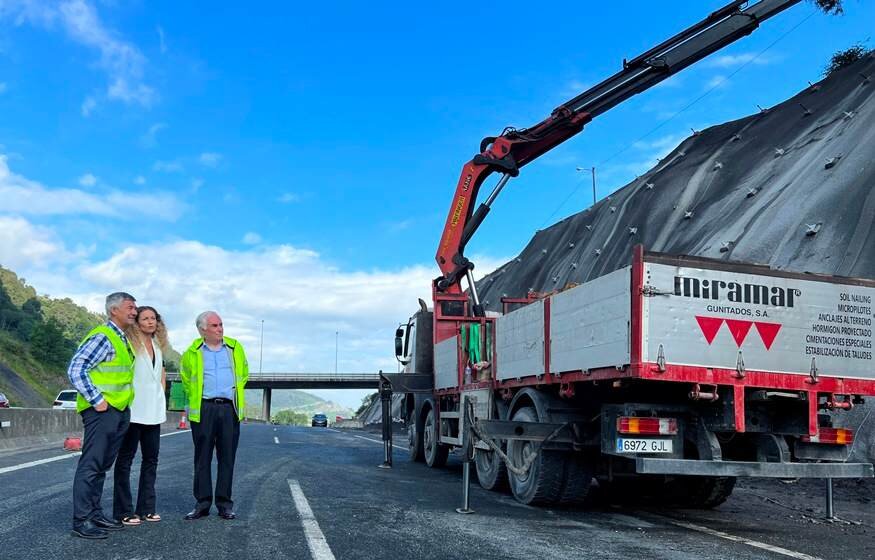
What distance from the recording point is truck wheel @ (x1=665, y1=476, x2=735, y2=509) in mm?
8633

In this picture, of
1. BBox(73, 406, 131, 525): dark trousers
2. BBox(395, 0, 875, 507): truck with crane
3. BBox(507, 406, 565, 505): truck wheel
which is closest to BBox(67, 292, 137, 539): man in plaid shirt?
BBox(73, 406, 131, 525): dark trousers

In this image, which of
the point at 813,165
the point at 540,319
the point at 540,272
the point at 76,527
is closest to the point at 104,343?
the point at 76,527

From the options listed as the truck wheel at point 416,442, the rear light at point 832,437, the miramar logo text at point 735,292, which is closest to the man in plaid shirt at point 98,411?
the miramar logo text at point 735,292

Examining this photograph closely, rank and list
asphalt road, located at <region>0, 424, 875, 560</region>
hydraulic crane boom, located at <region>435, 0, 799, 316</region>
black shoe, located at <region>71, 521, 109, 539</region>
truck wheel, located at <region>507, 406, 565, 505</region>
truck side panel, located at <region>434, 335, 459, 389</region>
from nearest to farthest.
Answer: asphalt road, located at <region>0, 424, 875, 560</region> < black shoe, located at <region>71, 521, 109, 539</region> < truck wheel, located at <region>507, 406, 565, 505</region> < truck side panel, located at <region>434, 335, 459, 389</region> < hydraulic crane boom, located at <region>435, 0, 799, 316</region>

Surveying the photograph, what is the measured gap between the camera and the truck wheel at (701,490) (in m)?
8.63

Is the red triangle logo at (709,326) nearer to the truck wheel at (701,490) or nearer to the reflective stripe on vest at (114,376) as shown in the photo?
the truck wheel at (701,490)

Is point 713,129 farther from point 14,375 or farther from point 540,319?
point 14,375

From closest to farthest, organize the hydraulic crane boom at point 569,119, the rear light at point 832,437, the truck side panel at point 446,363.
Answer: the rear light at point 832,437
the truck side panel at point 446,363
the hydraulic crane boom at point 569,119

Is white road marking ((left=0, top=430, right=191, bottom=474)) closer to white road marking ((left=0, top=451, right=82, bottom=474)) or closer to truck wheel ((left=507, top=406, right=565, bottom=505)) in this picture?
white road marking ((left=0, top=451, right=82, bottom=474))

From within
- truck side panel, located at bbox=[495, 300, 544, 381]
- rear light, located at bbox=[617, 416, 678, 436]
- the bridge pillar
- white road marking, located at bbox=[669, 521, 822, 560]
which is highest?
truck side panel, located at bbox=[495, 300, 544, 381]

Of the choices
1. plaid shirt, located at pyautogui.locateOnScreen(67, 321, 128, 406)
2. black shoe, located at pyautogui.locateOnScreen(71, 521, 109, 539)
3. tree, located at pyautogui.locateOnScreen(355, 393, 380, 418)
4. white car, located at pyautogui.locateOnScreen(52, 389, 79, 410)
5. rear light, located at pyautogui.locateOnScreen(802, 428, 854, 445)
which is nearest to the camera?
black shoe, located at pyautogui.locateOnScreen(71, 521, 109, 539)

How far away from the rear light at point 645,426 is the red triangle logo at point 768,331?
1209 millimetres

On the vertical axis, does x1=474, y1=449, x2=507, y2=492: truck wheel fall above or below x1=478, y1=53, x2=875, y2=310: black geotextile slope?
below

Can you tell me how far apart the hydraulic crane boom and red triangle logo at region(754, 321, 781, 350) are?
844 cm
